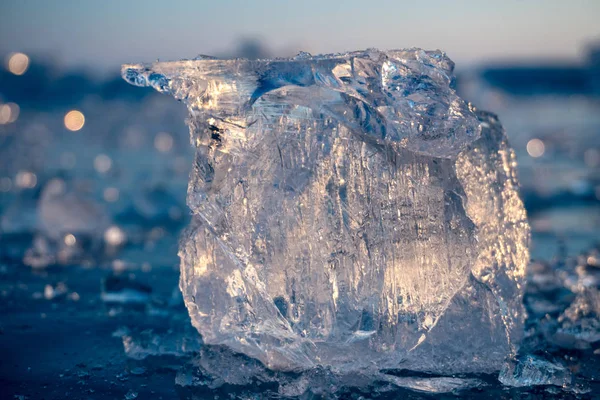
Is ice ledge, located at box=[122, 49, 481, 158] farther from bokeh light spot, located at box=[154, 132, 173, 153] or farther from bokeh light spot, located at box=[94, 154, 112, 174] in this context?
bokeh light spot, located at box=[154, 132, 173, 153]

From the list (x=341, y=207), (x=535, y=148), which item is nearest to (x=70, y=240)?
(x=341, y=207)

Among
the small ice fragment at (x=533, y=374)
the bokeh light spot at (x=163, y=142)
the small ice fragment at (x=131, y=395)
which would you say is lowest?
the small ice fragment at (x=131, y=395)

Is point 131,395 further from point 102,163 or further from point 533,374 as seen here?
point 102,163

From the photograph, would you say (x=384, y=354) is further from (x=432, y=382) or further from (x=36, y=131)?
(x=36, y=131)

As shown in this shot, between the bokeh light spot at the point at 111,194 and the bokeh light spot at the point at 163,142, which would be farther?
the bokeh light spot at the point at 163,142

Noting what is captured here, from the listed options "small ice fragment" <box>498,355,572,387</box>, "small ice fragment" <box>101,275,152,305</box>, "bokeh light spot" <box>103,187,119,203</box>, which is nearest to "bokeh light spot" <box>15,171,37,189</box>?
"bokeh light spot" <box>103,187,119,203</box>

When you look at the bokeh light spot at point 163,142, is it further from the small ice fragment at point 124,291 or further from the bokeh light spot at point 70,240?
the small ice fragment at point 124,291

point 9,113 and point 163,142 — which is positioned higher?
point 9,113

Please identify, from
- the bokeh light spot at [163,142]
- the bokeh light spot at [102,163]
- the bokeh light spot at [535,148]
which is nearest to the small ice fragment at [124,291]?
the bokeh light spot at [102,163]
